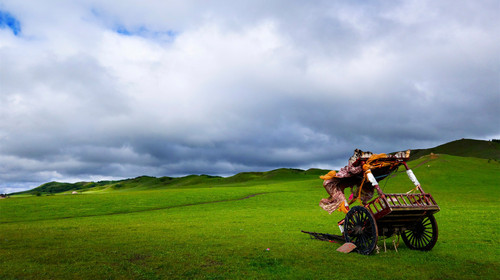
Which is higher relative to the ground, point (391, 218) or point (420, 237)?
point (391, 218)

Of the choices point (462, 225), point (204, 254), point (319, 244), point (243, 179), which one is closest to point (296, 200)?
point (462, 225)

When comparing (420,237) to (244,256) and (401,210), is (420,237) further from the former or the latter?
(244,256)

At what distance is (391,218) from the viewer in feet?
42.8

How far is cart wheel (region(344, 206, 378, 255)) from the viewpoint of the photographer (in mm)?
12953

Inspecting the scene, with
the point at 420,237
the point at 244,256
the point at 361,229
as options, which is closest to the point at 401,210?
the point at 361,229

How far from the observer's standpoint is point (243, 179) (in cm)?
17488

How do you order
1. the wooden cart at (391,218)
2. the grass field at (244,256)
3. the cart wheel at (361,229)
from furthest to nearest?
the cart wheel at (361,229)
the wooden cart at (391,218)
the grass field at (244,256)

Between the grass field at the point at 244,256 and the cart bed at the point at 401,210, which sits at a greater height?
the cart bed at the point at 401,210

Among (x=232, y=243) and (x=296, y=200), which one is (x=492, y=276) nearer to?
(x=232, y=243)

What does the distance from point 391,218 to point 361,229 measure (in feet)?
4.62

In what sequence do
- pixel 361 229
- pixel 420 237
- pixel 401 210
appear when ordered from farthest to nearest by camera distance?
pixel 420 237 → pixel 361 229 → pixel 401 210

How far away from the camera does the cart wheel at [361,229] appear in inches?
510

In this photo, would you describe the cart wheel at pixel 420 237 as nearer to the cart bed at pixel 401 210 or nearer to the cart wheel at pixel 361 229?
the cart bed at pixel 401 210

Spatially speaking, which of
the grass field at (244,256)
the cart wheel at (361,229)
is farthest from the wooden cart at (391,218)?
the grass field at (244,256)
